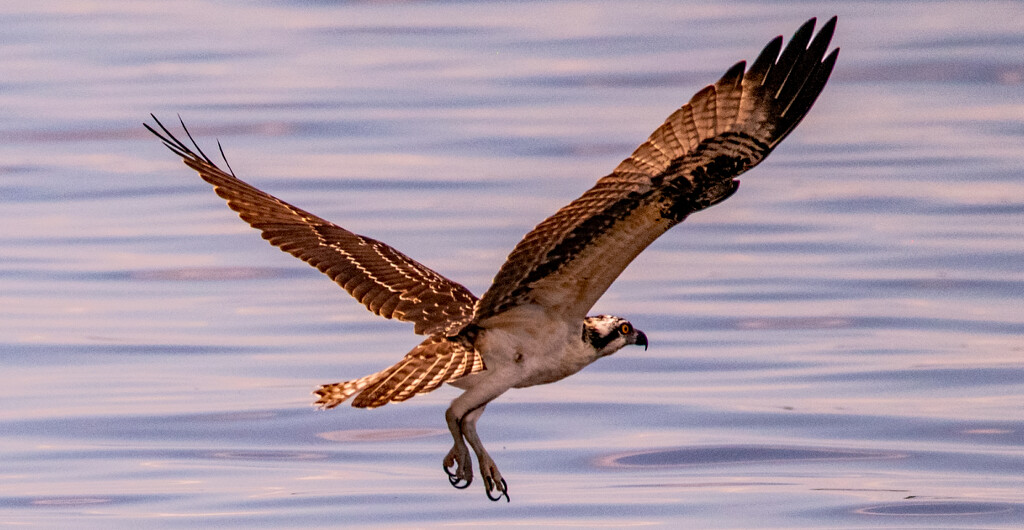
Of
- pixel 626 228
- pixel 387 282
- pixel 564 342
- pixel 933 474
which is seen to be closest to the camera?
pixel 626 228

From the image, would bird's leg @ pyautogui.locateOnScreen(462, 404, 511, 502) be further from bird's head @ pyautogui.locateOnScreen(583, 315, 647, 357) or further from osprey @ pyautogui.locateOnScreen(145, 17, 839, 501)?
bird's head @ pyautogui.locateOnScreen(583, 315, 647, 357)

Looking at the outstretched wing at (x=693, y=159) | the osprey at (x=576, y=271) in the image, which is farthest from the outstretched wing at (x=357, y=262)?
the outstretched wing at (x=693, y=159)

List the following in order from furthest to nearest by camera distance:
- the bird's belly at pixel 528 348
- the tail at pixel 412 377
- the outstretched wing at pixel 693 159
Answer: the bird's belly at pixel 528 348 < the tail at pixel 412 377 < the outstretched wing at pixel 693 159

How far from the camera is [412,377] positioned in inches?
527

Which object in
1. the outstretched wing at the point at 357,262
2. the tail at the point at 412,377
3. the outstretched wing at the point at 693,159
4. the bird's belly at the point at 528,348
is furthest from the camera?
→ the outstretched wing at the point at 357,262

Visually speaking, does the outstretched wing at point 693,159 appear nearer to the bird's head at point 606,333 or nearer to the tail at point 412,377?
the tail at point 412,377

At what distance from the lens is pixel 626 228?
1281cm

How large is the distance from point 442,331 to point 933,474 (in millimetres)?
6284

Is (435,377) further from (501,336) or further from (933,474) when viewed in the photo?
(933,474)

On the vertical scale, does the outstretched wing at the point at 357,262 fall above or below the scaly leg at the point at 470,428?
above

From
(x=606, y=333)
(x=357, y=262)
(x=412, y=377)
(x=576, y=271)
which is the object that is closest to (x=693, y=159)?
(x=576, y=271)

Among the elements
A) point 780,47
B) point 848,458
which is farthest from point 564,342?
point 848,458

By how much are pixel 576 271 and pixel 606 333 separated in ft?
3.19

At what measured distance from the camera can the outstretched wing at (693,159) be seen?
501 inches
